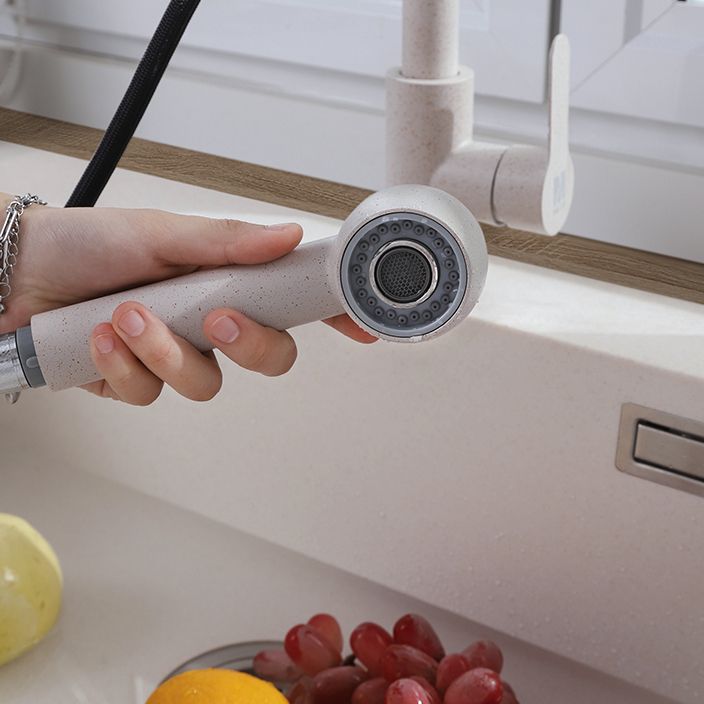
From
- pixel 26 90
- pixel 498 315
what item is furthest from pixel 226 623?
pixel 26 90

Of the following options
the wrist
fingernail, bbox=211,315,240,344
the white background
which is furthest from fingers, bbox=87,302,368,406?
the white background

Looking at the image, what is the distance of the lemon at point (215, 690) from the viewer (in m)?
0.53

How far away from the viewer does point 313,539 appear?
75 centimetres

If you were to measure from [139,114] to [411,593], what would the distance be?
1.12ft

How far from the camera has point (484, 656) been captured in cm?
58

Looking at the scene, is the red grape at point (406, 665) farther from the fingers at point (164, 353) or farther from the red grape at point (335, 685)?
the fingers at point (164, 353)

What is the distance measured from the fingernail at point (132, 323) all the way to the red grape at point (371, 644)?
0.22 metres

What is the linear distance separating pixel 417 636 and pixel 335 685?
0.16 feet

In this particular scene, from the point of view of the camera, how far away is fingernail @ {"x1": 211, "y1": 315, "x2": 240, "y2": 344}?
47 cm

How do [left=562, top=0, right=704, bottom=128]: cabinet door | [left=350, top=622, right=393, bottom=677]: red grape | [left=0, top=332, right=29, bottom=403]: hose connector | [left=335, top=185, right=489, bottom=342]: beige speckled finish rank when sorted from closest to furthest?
[left=335, top=185, right=489, bottom=342]: beige speckled finish, [left=0, top=332, right=29, bottom=403]: hose connector, [left=350, top=622, right=393, bottom=677]: red grape, [left=562, top=0, right=704, bottom=128]: cabinet door

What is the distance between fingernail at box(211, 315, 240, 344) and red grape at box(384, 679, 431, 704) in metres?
0.19

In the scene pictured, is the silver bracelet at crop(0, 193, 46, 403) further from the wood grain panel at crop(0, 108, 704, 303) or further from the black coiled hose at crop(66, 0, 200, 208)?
the wood grain panel at crop(0, 108, 704, 303)

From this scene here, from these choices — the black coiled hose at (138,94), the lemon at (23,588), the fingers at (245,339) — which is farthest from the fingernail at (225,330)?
the lemon at (23,588)

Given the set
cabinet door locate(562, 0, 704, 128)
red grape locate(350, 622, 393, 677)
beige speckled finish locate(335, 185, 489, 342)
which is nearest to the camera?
beige speckled finish locate(335, 185, 489, 342)
